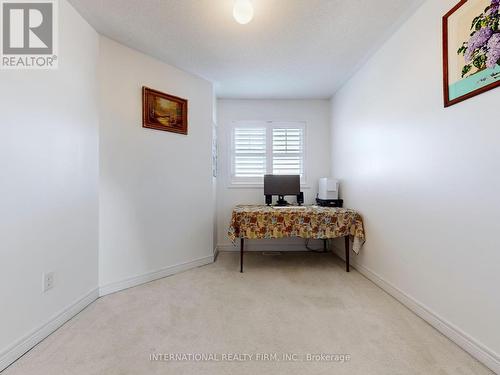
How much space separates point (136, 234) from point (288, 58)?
8.22 feet

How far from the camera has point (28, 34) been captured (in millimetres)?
1654

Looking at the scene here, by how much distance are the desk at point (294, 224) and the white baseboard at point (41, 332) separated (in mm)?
1490

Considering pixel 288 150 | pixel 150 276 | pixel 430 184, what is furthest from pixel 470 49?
pixel 150 276

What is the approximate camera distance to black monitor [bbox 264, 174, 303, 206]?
138 inches

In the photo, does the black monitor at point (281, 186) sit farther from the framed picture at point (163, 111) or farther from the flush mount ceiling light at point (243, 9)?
the flush mount ceiling light at point (243, 9)

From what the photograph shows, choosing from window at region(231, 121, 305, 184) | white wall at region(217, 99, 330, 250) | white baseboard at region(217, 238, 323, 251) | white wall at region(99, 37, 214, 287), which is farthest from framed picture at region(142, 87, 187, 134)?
white baseboard at region(217, 238, 323, 251)

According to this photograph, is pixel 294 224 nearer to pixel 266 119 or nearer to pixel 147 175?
pixel 147 175

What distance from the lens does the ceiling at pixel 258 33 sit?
1874mm

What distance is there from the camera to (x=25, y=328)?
1.51 meters

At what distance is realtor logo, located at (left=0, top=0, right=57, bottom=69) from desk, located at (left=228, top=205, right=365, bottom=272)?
7.02 ft

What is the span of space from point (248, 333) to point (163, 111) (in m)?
2.37

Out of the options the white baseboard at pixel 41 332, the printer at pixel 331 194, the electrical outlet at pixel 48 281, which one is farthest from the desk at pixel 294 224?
the electrical outlet at pixel 48 281

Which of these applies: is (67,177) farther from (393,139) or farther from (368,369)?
(393,139)

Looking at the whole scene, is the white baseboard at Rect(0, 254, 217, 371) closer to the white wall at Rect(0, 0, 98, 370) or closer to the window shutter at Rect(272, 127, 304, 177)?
the white wall at Rect(0, 0, 98, 370)
